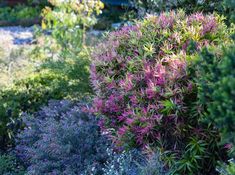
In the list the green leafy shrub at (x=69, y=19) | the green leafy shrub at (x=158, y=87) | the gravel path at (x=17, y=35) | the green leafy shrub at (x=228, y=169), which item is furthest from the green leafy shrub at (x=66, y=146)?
the gravel path at (x=17, y=35)

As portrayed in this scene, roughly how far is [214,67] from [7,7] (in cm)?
1394

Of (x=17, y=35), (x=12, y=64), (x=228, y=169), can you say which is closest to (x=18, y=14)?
(x=17, y=35)

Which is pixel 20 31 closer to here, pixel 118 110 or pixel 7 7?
pixel 7 7

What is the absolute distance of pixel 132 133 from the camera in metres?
3.43

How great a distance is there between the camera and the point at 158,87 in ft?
10.7

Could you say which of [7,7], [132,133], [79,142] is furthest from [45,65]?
[7,7]

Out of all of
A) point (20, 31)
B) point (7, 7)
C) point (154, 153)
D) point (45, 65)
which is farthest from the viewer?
point (7, 7)

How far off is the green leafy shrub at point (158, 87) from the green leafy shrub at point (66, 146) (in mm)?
240

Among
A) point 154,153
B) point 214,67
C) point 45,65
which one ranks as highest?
point 214,67

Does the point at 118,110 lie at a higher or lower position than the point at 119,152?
higher

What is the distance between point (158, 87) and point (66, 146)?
106 cm

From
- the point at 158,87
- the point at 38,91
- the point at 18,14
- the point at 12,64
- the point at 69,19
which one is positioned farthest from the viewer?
the point at 18,14

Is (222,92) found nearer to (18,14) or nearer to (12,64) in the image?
(12,64)

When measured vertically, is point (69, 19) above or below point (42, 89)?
above
